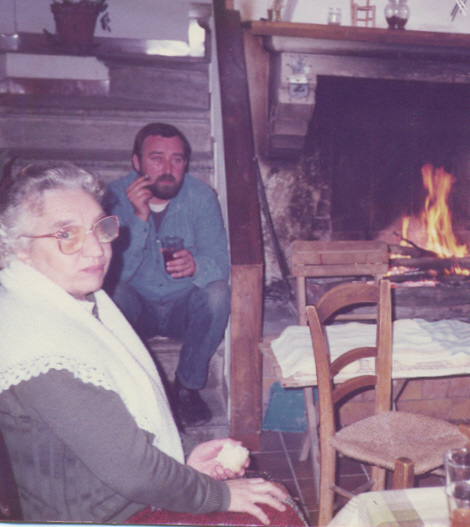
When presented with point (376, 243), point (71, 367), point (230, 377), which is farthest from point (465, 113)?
point (71, 367)

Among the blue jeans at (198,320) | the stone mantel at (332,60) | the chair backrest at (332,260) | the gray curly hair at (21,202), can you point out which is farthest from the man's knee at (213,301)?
the stone mantel at (332,60)

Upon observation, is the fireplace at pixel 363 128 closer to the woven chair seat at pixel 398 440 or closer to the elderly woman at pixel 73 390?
the woven chair seat at pixel 398 440

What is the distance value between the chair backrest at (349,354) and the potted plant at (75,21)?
108 inches

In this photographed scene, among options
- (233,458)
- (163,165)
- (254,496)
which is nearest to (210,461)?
(233,458)

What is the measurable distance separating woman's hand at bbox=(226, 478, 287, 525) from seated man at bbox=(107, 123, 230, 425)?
136 centimetres

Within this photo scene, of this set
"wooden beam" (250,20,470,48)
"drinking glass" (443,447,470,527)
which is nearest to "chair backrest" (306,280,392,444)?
"drinking glass" (443,447,470,527)

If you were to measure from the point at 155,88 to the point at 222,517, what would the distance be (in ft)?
9.90

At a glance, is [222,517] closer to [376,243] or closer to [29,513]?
[29,513]

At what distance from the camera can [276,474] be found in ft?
8.27

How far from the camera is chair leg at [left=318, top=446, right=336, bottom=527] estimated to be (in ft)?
6.36

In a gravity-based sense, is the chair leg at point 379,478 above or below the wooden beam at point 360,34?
below

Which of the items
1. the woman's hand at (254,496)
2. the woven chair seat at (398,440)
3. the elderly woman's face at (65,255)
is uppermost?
the elderly woman's face at (65,255)

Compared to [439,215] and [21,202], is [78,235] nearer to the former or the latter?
[21,202]

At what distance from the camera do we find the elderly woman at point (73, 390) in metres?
1.08
